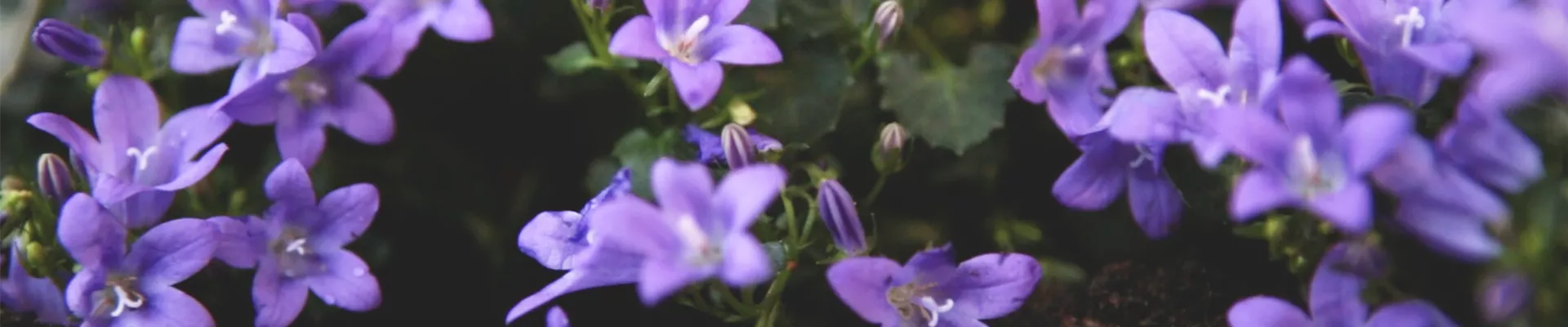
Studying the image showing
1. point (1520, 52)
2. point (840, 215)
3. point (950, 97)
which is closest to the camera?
point (1520, 52)

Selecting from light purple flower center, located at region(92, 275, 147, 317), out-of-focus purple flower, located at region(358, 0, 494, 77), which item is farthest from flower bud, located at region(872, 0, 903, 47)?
light purple flower center, located at region(92, 275, 147, 317)

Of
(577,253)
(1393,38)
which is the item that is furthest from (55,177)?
(1393,38)

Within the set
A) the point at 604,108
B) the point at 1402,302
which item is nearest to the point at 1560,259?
the point at 1402,302

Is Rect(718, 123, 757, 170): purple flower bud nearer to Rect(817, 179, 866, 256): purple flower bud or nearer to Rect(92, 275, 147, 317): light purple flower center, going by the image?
Rect(817, 179, 866, 256): purple flower bud

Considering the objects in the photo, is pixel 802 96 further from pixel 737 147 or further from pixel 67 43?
pixel 67 43

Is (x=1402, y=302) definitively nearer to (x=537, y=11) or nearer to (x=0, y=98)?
(x=537, y=11)

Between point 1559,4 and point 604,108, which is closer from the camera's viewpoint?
point 1559,4
